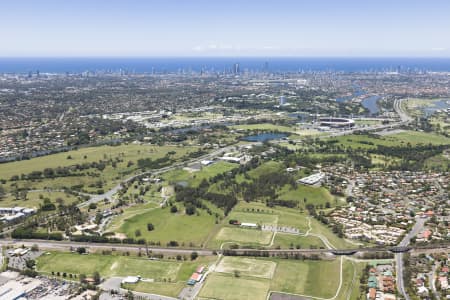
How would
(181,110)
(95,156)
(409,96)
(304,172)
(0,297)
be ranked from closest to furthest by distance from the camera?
1. (0,297)
2. (304,172)
3. (95,156)
4. (181,110)
5. (409,96)

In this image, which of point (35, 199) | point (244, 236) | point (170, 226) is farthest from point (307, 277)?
point (35, 199)

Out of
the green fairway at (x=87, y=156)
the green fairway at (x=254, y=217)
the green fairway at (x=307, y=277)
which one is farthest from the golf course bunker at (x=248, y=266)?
the green fairway at (x=87, y=156)

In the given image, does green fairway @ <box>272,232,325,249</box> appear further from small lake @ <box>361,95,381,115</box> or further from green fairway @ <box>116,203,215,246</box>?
small lake @ <box>361,95,381,115</box>

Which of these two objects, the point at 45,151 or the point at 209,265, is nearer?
the point at 209,265

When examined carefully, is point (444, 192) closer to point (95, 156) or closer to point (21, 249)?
point (21, 249)

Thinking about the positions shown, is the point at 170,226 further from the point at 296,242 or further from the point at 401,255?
the point at 401,255

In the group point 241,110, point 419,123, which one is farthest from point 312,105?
point 419,123
